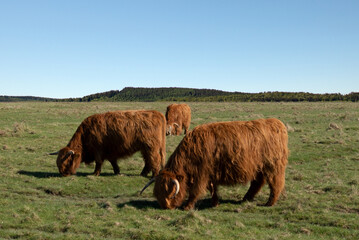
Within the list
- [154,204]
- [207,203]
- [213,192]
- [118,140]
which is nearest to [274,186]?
[213,192]

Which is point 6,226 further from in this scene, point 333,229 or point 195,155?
point 333,229

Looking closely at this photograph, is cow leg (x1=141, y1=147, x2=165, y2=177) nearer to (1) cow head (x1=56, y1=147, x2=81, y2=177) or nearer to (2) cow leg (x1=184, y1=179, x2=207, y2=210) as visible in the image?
(1) cow head (x1=56, y1=147, x2=81, y2=177)

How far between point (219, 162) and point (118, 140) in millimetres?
4742

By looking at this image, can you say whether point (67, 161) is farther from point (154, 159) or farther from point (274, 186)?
point (274, 186)

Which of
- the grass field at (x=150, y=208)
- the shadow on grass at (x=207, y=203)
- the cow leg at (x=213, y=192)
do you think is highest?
the cow leg at (x=213, y=192)

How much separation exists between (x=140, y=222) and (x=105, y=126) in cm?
536

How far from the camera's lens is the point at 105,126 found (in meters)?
11.9

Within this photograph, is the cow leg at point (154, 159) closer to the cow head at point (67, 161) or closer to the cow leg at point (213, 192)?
the cow head at point (67, 161)

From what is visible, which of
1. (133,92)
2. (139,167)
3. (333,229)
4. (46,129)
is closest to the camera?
(333,229)

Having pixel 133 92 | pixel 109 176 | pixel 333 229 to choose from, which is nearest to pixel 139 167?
pixel 109 176

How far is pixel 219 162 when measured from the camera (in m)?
7.98

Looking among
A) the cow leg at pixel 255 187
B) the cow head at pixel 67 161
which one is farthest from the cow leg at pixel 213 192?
the cow head at pixel 67 161

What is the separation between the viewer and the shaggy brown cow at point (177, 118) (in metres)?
23.2

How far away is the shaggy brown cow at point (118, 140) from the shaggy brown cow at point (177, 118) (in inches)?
410
